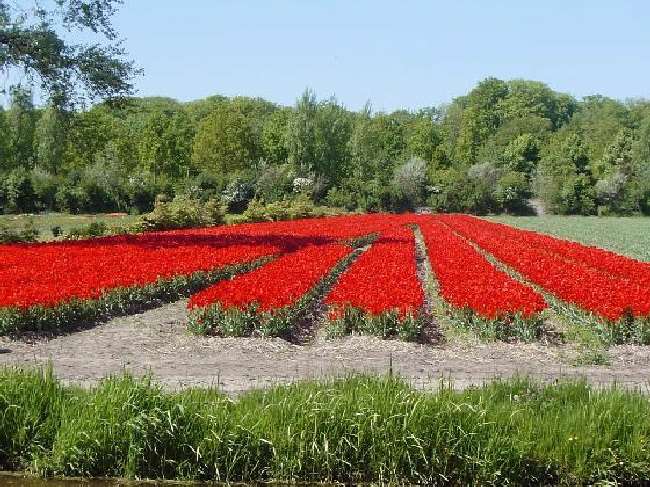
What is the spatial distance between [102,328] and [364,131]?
83.8 metres

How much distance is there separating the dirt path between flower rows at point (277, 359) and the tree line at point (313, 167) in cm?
5320

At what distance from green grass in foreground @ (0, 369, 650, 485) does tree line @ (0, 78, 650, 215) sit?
58631 mm

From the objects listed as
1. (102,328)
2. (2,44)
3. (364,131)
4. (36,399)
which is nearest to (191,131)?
(364,131)

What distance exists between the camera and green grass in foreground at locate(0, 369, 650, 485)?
21.4 feet

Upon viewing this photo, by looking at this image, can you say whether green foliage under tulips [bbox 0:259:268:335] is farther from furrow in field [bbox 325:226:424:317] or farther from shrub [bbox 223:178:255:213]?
shrub [bbox 223:178:255:213]

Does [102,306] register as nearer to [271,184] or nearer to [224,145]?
[271,184]

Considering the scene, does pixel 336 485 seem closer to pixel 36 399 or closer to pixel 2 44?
pixel 36 399

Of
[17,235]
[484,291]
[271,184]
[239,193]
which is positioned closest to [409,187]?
[271,184]

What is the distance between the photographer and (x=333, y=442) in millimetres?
6609

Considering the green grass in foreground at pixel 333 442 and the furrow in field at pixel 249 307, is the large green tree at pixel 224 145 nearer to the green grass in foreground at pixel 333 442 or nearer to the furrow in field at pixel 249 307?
the furrow in field at pixel 249 307

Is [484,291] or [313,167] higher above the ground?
[313,167]

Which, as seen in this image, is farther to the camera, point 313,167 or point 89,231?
point 313,167

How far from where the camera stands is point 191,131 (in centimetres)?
10644

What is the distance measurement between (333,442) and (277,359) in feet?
15.7
